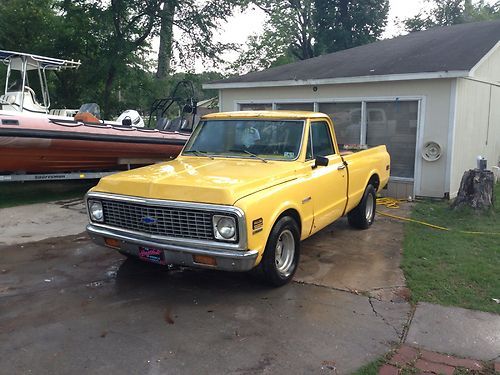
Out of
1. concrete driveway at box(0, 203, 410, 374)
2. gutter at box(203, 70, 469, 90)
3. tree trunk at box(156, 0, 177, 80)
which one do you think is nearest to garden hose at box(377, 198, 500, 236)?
concrete driveway at box(0, 203, 410, 374)

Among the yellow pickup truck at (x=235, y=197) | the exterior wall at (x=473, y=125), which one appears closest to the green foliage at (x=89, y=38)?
the exterior wall at (x=473, y=125)

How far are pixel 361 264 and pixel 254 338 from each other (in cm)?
227

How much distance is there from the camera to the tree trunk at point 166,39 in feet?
65.0

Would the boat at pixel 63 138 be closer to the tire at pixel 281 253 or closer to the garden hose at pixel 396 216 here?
the garden hose at pixel 396 216

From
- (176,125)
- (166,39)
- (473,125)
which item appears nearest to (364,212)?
(473,125)

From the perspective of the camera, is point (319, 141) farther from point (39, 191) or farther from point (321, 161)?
point (39, 191)

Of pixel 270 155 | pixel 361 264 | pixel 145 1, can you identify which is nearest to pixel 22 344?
pixel 270 155

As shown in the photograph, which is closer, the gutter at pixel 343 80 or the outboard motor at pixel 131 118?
the gutter at pixel 343 80

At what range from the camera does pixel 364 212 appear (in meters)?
7.09

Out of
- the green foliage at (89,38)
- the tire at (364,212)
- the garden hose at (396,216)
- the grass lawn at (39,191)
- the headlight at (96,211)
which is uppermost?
the green foliage at (89,38)

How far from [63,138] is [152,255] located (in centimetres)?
509

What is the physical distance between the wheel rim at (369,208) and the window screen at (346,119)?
9.91ft

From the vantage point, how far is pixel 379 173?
7395 millimetres

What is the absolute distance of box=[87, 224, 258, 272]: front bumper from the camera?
13.3ft
